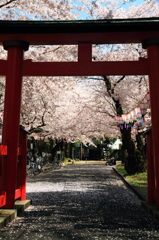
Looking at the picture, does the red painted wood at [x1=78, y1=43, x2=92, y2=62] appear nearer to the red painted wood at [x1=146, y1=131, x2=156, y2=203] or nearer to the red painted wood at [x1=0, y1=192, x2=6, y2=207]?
the red painted wood at [x1=146, y1=131, x2=156, y2=203]

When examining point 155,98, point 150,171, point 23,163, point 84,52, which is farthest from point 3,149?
point 150,171

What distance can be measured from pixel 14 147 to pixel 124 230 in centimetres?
309

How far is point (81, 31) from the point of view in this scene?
237 inches

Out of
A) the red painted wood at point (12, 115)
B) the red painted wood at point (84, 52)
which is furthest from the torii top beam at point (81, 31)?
the red painted wood at point (12, 115)

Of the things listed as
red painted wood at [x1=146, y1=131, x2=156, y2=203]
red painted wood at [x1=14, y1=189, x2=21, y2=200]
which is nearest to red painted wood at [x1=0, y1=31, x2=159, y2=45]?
red painted wood at [x1=146, y1=131, x2=156, y2=203]

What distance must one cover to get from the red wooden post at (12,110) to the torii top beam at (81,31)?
312mm

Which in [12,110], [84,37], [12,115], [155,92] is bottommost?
[12,115]

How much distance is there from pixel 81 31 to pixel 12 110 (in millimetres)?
2698

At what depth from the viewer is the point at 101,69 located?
6004mm

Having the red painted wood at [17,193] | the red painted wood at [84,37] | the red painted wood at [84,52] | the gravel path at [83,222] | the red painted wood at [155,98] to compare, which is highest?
the red painted wood at [84,37]

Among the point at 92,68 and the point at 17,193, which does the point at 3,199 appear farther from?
the point at 92,68

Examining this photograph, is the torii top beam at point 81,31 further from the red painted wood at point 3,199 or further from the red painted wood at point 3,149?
the red painted wood at point 3,199

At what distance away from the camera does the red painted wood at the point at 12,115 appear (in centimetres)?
556

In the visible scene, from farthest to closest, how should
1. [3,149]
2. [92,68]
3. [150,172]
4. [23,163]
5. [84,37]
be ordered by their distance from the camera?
1. [23,163]
2. [150,172]
3. [84,37]
4. [92,68]
5. [3,149]
